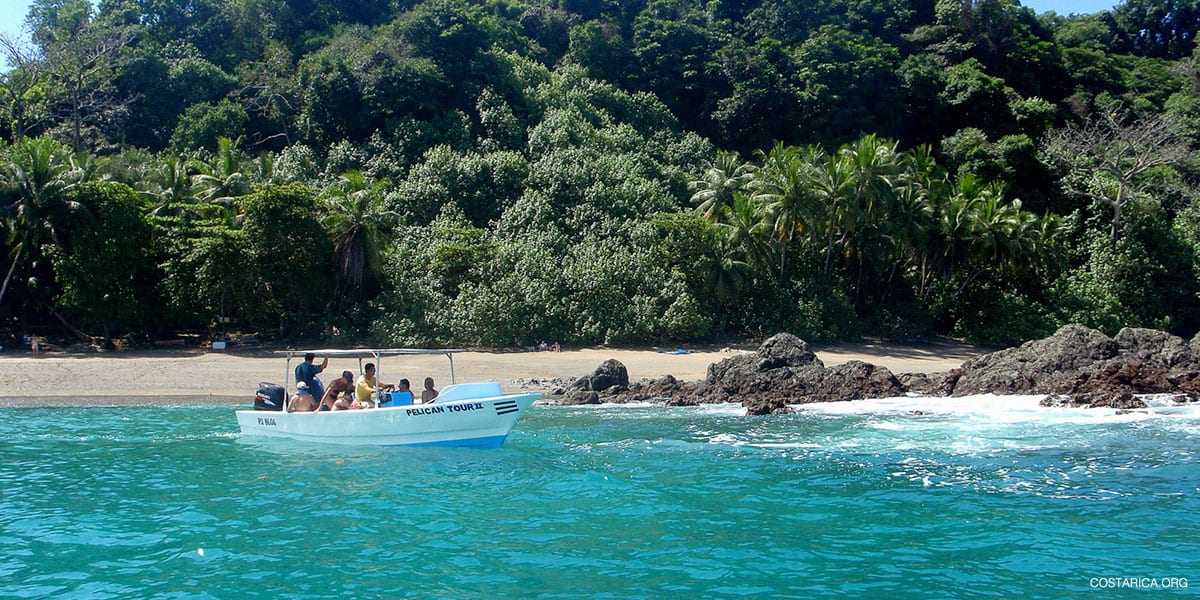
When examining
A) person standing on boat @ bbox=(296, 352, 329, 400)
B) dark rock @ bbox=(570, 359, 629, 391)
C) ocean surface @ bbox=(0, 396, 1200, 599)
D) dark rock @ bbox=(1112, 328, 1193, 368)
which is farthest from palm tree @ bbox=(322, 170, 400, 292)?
dark rock @ bbox=(1112, 328, 1193, 368)

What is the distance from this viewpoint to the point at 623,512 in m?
13.5

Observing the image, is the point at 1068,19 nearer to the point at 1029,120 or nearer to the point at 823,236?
the point at 1029,120

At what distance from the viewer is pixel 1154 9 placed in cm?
6994

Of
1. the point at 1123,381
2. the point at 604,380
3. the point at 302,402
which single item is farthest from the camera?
the point at 604,380

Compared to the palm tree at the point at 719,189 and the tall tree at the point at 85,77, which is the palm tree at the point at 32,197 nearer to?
the tall tree at the point at 85,77

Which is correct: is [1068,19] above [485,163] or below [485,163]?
above

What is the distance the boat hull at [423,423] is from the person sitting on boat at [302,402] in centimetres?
25

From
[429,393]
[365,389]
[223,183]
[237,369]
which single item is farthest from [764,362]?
[223,183]

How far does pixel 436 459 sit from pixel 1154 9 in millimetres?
74223

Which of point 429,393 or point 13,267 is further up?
point 13,267

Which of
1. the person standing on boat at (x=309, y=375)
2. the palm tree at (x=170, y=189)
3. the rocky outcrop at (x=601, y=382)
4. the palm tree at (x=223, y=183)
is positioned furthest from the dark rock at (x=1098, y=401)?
the palm tree at (x=170, y=189)

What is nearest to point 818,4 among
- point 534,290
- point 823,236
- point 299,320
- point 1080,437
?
point 823,236

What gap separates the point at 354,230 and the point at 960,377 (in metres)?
22.1

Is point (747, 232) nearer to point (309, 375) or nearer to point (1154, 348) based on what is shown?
point (1154, 348)
